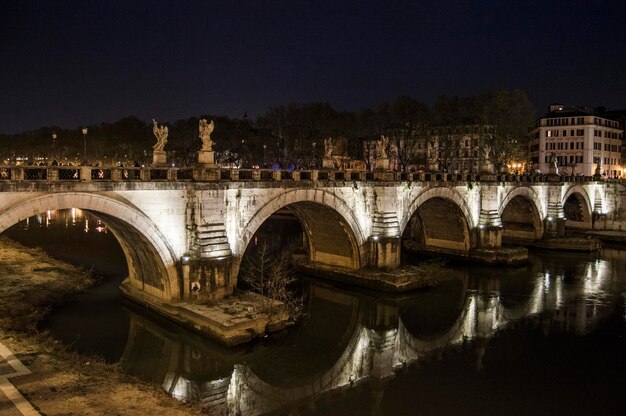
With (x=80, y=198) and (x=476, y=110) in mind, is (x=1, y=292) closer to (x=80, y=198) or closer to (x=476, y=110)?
(x=80, y=198)

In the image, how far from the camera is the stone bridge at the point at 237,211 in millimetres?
18188

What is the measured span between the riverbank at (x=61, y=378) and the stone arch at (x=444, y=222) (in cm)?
2340

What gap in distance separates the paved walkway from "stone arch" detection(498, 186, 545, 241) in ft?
131

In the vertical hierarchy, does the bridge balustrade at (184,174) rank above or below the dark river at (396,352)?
above

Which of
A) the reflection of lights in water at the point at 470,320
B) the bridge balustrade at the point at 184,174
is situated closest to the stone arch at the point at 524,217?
the reflection of lights in water at the point at 470,320

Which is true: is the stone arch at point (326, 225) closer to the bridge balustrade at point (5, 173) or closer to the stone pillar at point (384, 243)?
the stone pillar at point (384, 243)

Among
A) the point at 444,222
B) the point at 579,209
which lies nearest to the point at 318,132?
the point at 444,222

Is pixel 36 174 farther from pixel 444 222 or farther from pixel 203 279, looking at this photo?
pixel 444 222

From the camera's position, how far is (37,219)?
54281 mm

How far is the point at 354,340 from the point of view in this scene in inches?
854

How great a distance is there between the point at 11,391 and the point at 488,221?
33589 millimetres

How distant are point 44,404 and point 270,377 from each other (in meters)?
7.64

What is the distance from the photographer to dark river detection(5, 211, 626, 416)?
625 inches

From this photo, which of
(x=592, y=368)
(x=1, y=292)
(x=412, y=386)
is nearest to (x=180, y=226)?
(x=1, y=292)
